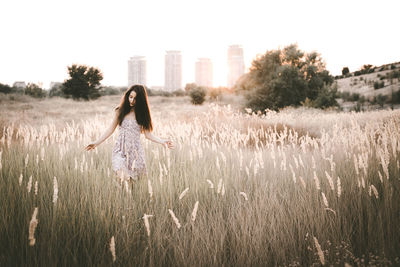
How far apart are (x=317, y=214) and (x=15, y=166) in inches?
141

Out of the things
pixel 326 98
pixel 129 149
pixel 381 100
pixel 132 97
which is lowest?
pixel 129 149

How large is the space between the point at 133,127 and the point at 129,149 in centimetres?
32

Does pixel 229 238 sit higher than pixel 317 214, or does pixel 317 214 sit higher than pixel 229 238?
pixel 317 214

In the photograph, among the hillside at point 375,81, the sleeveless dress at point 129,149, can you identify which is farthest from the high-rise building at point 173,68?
the sleeveless dress at point 129,149

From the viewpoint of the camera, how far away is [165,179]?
301cm

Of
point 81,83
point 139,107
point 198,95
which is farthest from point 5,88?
point 139,107

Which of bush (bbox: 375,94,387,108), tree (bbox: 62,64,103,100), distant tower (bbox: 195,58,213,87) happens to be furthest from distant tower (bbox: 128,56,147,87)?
bush (bbox: 375,94,387,108)

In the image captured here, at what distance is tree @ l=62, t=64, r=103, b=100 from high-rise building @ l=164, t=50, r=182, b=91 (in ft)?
99.6

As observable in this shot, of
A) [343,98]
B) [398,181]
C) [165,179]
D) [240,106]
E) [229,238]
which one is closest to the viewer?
[229,238]

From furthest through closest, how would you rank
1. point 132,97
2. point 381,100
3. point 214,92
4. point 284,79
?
point 214,92 < point 284,79 < point 381,100 < point 132,97

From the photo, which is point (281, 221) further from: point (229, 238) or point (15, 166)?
point (15, 166)

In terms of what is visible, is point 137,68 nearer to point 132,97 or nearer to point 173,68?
point 173,68

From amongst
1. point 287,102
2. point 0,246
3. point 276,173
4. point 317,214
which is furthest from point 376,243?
point 287,102

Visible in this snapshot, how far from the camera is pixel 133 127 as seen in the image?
3549 millimetres
